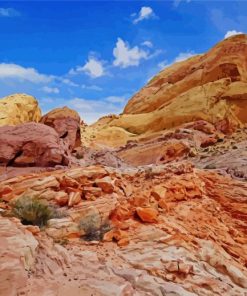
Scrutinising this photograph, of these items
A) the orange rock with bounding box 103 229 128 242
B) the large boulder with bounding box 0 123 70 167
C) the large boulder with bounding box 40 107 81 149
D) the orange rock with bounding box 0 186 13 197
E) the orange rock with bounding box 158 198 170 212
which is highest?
the large boulder with bounding box 40 107 81 149

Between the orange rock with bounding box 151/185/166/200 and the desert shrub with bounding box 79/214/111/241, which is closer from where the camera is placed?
the desert shrub with bounding box 79/214/111/241

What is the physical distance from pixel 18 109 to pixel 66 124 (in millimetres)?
17308

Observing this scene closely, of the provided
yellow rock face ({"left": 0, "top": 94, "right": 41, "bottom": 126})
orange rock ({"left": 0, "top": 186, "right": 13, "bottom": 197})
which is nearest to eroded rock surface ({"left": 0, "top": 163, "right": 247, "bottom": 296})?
orange rock ({"left": 0, "top": 186, "right": 13, "bottom": 197})

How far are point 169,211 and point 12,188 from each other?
5103 mm

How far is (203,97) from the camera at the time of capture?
43438 millimetres

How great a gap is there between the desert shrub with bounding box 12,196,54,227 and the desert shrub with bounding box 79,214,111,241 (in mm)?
995

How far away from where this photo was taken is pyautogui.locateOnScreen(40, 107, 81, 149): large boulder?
26.4 meters

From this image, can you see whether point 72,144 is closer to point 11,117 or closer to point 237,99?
point 11,117

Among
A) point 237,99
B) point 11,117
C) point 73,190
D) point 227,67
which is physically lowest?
point 73,190

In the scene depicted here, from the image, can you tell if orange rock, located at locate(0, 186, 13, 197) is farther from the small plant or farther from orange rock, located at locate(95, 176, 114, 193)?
the small plant

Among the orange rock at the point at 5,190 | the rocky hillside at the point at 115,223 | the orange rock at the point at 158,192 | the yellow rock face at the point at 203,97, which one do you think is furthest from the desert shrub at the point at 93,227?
the yellow rock face at the point at 203,97

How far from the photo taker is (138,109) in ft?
194

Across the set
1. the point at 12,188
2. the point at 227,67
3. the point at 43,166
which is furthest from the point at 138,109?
the point at 12,188

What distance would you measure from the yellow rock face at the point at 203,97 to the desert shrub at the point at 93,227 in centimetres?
2884
